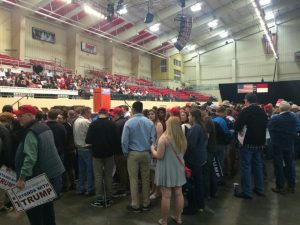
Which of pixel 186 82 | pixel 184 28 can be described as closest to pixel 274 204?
pixel 184 28

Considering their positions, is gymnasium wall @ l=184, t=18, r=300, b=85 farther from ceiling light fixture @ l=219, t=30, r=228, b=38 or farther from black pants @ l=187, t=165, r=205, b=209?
black pants @ l=187, t=165, r=205, b=209

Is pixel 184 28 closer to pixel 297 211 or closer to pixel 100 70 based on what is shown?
pixel 100 70

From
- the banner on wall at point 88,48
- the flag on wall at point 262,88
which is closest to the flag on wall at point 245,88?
the flag on wall at point 262,88

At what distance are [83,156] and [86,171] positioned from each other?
0.28 metres

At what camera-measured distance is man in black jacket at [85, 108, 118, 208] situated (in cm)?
417

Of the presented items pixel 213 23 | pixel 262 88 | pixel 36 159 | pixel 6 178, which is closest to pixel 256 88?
pixel 262 88

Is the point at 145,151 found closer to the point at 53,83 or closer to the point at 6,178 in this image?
the point at 6,178

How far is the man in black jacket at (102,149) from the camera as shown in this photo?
4.17m

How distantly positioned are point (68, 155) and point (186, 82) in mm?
29483

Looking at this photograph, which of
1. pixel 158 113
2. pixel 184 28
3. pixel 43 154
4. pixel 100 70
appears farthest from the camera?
pixel 100 70

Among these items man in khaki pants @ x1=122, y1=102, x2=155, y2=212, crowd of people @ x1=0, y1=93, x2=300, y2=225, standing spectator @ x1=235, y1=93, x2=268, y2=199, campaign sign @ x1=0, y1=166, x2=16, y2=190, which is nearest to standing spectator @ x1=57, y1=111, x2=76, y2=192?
crowd of people @ x1=0, y1=93, x2=300, y2=225

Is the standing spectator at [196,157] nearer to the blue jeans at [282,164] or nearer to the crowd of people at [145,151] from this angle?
the crowd of people at [145,151]

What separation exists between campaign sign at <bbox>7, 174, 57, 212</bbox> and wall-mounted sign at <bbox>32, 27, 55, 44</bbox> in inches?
693

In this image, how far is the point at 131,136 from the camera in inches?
155
